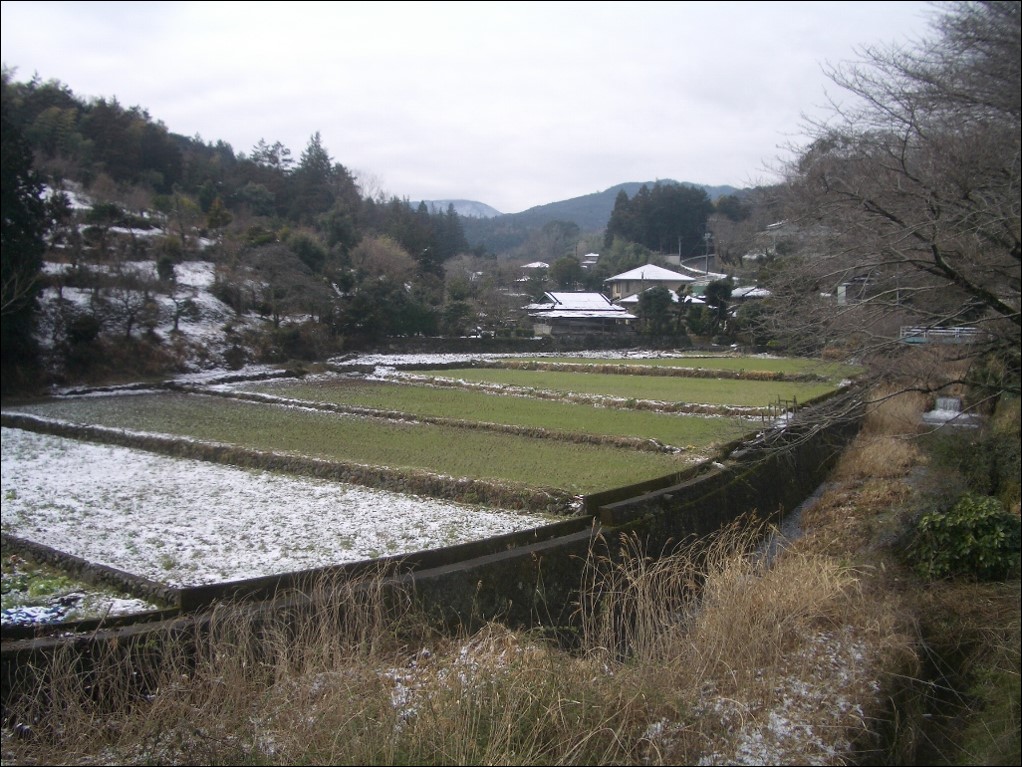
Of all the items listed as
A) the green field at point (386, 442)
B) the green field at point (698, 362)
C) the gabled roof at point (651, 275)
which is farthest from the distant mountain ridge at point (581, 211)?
the green field at point (386, 442)

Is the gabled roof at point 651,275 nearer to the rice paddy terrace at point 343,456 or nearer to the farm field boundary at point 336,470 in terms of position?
the rice paddy terrace at point 343,456

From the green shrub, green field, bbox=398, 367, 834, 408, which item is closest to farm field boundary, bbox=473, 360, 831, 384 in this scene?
green field, bbox=398, 367, 834, 408

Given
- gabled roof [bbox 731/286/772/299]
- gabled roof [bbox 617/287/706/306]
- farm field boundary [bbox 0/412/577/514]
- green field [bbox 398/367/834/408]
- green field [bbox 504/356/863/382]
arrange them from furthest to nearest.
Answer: gabled roof [bbox 617/287/706/306]
green field [bbox 504/356/863/382]
green field [bbox 398/367/834/408]
gabled roof [bbox 731/286/772/299]
farm field boundary [bbox 0/412/577/514]

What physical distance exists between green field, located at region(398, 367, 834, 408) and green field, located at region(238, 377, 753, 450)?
1668 millimetres

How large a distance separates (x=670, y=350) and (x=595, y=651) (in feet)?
98.1

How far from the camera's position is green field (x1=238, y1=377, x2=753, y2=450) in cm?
1276

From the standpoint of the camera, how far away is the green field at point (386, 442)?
9.98 metres

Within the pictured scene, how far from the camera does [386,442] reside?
12453mm

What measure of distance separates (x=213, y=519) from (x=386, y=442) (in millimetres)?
4197

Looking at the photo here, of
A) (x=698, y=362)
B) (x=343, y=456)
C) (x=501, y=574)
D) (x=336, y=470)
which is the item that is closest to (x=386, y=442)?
(x=343, y=456)

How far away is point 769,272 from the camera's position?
37.9ft

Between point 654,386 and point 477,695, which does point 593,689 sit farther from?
point 654,386

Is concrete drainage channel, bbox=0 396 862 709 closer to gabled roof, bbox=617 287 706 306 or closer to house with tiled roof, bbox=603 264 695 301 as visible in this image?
gabled roof, bbox=617 287 706 306

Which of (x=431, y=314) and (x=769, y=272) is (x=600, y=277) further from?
(x=769, y=272)
